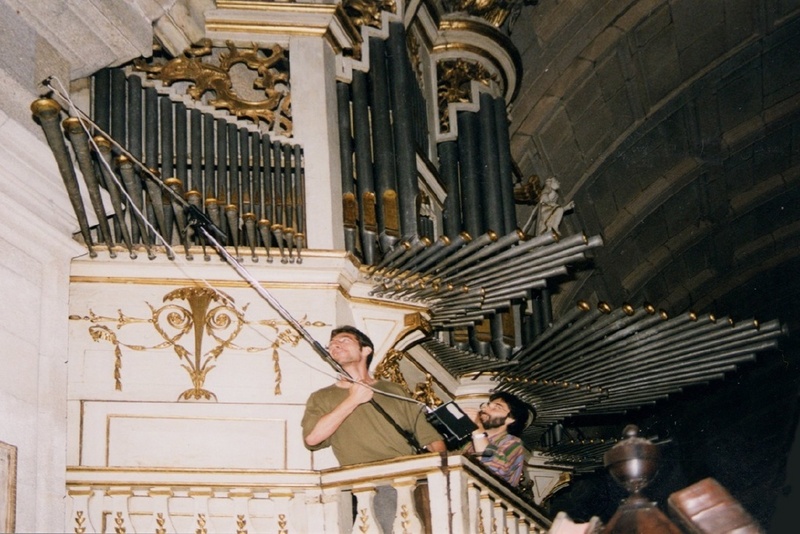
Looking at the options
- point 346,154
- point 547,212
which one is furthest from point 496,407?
point 547,212

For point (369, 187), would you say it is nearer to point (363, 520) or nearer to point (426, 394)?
point (426, 394)

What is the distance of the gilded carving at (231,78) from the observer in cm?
1093

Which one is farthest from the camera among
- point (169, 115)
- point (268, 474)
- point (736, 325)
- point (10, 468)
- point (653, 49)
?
point (653, 49)

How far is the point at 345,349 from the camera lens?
992 centimetres

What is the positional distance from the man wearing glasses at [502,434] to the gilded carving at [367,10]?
115 inches

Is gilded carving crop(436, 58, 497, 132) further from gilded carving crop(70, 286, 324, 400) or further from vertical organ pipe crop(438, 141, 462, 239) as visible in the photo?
gilded carving crop(70, 286, 324, 400)

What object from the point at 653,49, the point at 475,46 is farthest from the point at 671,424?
the point at 475,46

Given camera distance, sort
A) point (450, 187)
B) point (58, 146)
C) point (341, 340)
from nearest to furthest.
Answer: point (58, 146) < point (341, 340) < point (450, 187)

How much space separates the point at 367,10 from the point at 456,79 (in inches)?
67.9

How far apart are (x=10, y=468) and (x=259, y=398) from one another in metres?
1.72

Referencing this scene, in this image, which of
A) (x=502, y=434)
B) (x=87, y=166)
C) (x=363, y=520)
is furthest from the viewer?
(x=502, y=434)

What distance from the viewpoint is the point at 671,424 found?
19.4 metres

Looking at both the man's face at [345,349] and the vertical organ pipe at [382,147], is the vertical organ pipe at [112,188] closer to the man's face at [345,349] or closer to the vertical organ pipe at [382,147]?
the man's face at [345,349]

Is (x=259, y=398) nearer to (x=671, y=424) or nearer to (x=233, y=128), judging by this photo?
(x=233, y=128)
